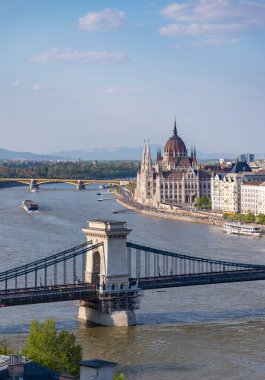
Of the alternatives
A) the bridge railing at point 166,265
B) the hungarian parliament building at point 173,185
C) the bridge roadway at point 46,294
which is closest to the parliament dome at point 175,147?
the hungarian parliament building at point 173,185

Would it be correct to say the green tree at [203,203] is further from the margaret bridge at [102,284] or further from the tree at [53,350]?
the tree at [53,350]

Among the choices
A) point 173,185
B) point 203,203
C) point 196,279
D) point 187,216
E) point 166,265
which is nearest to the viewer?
point 196,279

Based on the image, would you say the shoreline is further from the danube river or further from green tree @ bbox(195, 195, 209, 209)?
the danube river

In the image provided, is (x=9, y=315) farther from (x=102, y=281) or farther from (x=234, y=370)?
(x=234, y=370)

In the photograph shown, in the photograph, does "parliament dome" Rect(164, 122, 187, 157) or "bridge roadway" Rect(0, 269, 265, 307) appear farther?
"parliament dome" Rect(164, 122, 187, 157)

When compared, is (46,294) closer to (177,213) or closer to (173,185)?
(177,213)

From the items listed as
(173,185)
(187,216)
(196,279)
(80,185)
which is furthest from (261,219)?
(80,185)

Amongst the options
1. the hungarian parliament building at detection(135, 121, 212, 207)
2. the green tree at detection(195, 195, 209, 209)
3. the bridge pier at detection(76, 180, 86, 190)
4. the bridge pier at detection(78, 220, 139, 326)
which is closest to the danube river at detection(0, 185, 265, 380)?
the bridge pier at detection(78, 220, 139, 326)
